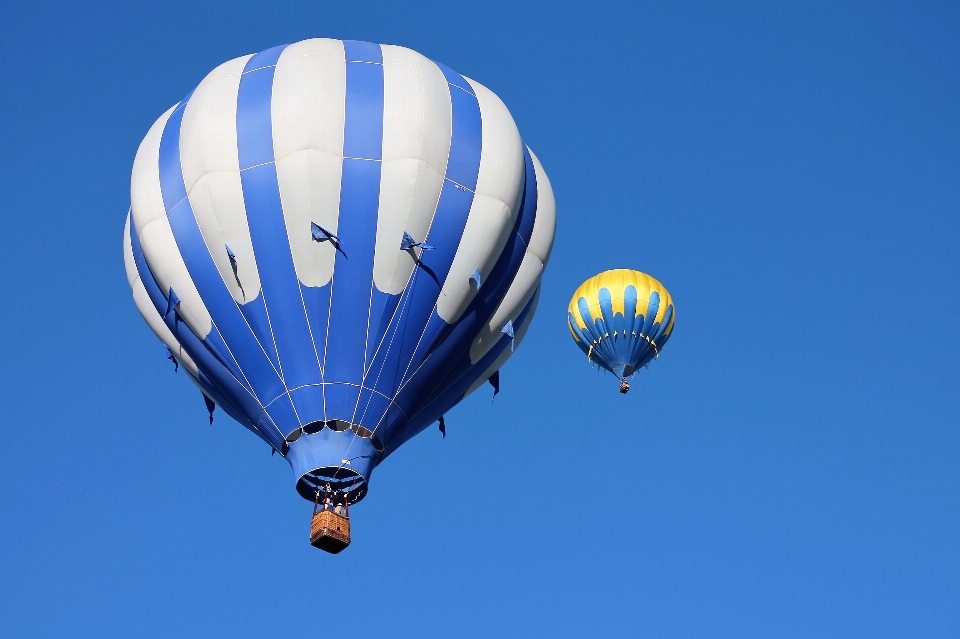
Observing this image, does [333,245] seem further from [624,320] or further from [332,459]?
[624,320]

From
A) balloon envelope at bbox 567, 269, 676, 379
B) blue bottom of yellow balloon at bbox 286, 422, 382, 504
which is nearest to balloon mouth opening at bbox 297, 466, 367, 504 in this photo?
blue bottom of yellow balloon at bbox 286, 422, 382, 504

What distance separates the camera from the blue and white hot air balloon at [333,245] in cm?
1994

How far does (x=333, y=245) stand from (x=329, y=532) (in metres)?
3.27

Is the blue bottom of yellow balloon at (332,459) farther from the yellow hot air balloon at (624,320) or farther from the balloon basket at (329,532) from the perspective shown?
the yellow hot air balloon at (624,320)

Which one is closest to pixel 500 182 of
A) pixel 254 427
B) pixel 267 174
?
pixel 267 174

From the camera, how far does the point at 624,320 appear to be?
32188 mm

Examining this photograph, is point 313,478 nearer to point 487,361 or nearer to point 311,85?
point 487,361

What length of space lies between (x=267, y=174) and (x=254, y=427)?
3040 millimetres

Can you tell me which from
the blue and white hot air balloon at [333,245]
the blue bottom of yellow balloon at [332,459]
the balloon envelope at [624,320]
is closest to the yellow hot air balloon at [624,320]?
the balloon envelope at [624,320]

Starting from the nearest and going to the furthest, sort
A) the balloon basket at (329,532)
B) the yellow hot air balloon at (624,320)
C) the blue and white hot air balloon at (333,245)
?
1. the balloon basket at (329,532)
2. the blue and white hot air balloon at (333,245)
3. the yellow hot air balloon at (624,320)

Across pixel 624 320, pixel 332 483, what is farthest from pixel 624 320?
pixel 332 483

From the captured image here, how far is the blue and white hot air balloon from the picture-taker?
19.9m

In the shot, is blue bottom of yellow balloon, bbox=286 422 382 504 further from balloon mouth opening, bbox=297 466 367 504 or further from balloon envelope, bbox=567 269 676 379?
balloon envelope, bbox=567 269 676 379

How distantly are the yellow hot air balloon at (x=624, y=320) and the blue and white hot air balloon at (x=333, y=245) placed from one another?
11.0m
